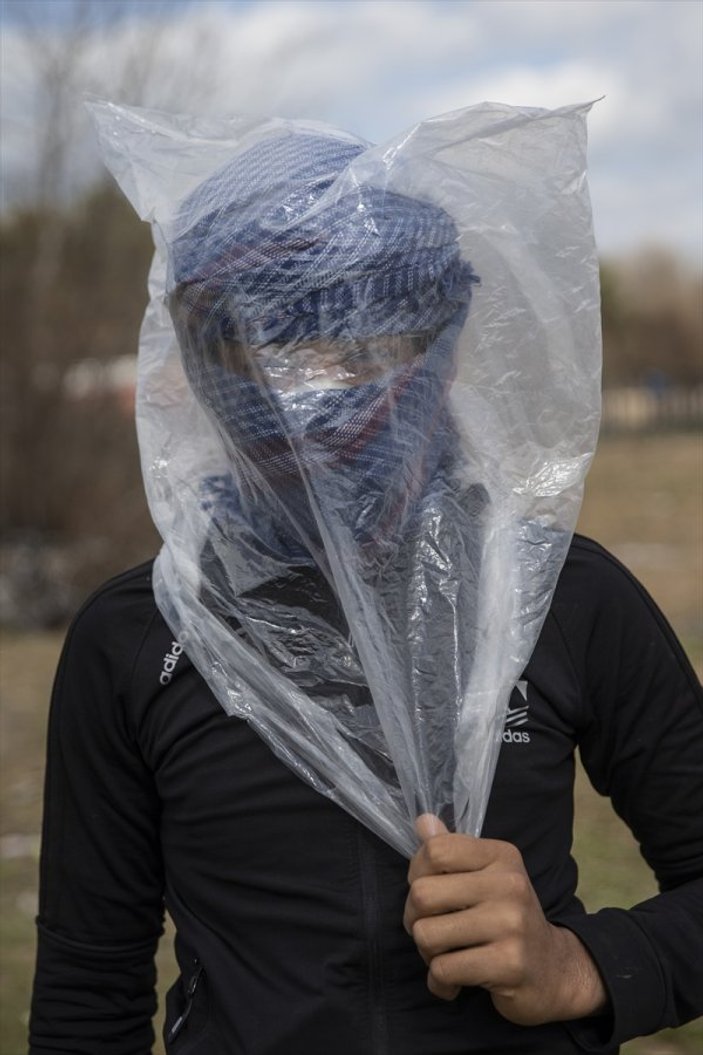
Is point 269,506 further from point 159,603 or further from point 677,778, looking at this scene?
point 677,778

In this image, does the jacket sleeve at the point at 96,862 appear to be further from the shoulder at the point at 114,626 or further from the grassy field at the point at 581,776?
the grassy field at the point at 581,776

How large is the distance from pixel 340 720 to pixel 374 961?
248 millimetres

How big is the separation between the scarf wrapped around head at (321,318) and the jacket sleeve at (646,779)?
26cm

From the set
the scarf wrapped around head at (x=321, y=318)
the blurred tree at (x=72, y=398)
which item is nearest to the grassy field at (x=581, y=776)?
the blurred tree at (x=72, y=398)

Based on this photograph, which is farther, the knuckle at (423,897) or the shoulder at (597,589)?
the shoulder at (597,589)

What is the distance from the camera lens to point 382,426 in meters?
1.34

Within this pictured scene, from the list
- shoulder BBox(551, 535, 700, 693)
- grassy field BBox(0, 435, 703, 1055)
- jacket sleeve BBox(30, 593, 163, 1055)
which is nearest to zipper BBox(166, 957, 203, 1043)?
jacket sleeve BBox(30, 593, 163, 1055)

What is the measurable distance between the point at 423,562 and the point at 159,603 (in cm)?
30

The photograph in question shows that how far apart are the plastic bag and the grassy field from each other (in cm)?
215

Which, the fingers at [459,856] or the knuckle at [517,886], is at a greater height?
the fingers at [459,856]

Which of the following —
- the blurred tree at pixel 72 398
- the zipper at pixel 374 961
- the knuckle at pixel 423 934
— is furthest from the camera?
the blurred tree at pixel 72 398

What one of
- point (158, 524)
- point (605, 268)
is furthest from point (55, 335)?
point (605, 268)

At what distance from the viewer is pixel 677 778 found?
4.63 feet

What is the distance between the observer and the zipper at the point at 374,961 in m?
1.28
